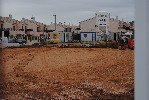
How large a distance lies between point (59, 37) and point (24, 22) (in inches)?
186

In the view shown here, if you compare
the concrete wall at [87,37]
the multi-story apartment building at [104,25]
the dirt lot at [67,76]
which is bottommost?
the dirt lot at [67,76]

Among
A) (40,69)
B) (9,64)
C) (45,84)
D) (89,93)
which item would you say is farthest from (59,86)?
(9,64)

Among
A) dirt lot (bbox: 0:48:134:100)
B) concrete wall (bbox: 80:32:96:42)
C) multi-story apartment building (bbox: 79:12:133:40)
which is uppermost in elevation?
multi-story apartment building (bbox: 79:12:133:40)

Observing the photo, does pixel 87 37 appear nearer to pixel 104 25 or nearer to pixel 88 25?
pixel 88 25

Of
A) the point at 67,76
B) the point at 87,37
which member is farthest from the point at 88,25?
the point at 67,76

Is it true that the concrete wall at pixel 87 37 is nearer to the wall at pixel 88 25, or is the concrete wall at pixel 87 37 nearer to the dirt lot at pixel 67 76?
the wall at pixel 88 25

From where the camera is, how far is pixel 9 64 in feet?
20.0

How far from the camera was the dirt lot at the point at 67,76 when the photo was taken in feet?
12.3

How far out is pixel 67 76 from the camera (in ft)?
16.1

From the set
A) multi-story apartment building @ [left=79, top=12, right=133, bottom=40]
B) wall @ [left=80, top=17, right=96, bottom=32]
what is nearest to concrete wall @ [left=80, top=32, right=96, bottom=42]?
multi-story apartment building @ [left=79, top=12, right=133, bottom=40]

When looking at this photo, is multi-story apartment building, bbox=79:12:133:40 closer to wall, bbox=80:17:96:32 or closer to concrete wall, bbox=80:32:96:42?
wall, bbox=80:17:96:32

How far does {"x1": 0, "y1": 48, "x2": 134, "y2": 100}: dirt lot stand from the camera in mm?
3739

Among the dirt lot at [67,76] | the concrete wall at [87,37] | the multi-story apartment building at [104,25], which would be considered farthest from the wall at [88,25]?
the dirt lot at [67,76]

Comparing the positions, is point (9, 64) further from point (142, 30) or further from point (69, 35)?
point (69, 35)
